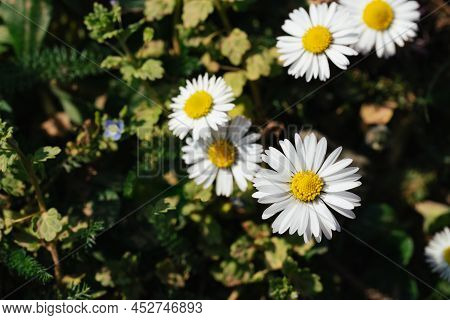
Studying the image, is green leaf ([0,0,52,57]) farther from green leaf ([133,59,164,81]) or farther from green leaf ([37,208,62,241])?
green leaf ([37,208,62,241])

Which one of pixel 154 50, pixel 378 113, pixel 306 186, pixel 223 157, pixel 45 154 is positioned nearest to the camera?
pixel 306 186

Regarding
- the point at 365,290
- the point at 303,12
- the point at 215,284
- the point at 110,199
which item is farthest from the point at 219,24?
the point at 365,290

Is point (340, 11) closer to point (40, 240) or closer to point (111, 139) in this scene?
point (111, 139)

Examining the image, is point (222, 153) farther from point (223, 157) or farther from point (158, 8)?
point (158, 8)

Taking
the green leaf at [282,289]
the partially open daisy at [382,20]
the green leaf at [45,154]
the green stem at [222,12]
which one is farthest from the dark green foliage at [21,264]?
the partially open daisy at [382,20]

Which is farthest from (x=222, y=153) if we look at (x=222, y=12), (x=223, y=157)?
(x=222, y=12)
